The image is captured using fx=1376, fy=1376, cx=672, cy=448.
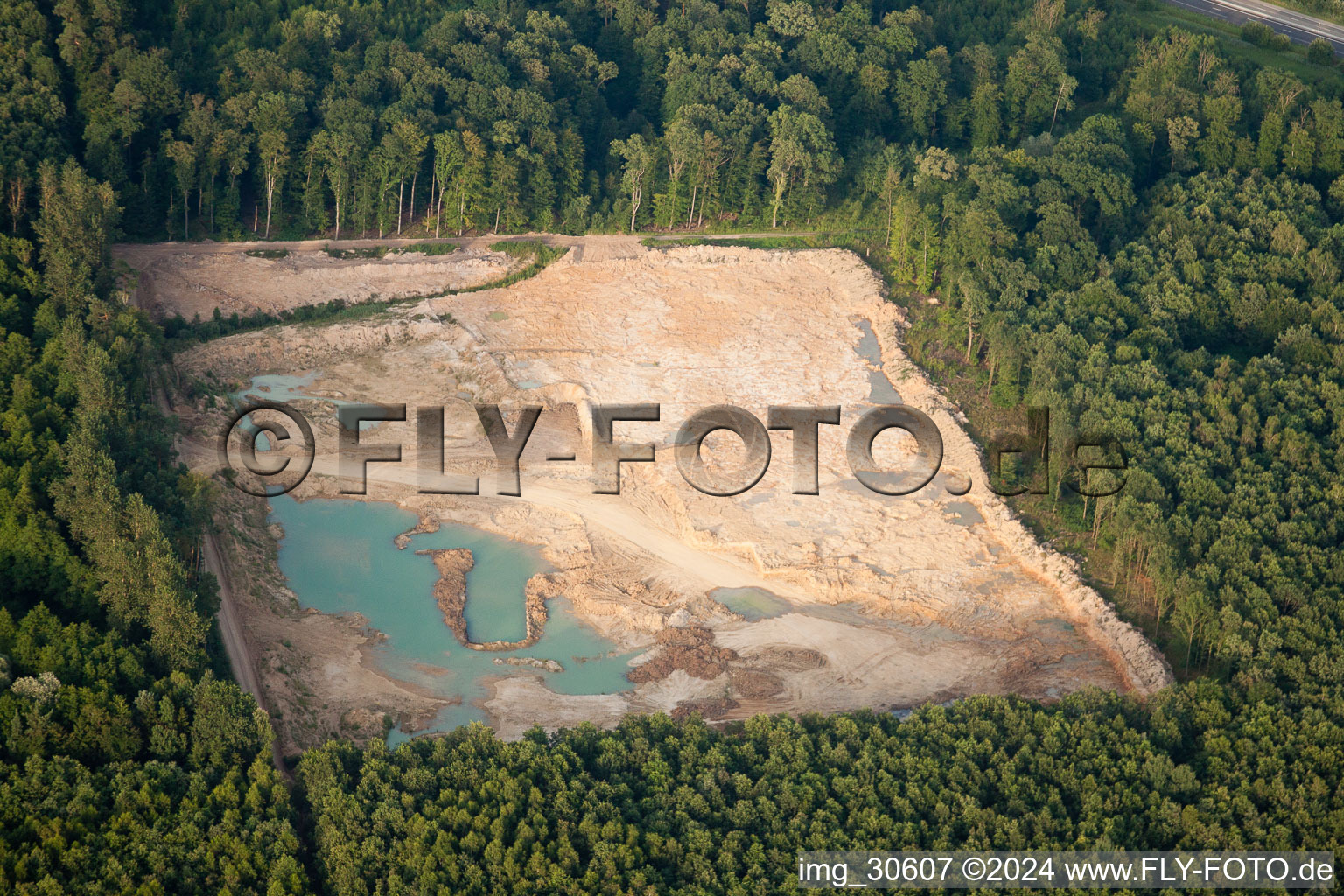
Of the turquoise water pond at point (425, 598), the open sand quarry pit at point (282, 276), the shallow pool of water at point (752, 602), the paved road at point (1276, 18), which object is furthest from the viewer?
the paved road at point (1276, 18)

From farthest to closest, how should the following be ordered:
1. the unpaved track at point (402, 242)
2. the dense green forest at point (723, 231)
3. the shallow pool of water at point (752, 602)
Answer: the unpaved track at point (402, 242), the shallow pool of water at point (752, 602), the dense green forest at point (723, 231)

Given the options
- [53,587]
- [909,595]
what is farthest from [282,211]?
[909,595]

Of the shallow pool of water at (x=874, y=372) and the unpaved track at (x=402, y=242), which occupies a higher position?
the unpaved track at (x=402, y=242)

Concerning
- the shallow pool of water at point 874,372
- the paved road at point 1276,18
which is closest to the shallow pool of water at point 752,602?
the shallow pool of water at point 874,372

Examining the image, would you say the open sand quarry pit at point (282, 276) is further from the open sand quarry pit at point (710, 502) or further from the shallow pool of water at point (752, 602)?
the shallow pool of water at point (752, 602)

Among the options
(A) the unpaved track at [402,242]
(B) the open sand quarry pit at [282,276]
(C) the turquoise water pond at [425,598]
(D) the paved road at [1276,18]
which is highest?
(D) the paved road at [1276,18]

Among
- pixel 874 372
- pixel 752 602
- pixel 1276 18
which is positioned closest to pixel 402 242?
pixel 874 372

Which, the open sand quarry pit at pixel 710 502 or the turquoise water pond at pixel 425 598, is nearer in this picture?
the turquoise water pond at pixel 425 598

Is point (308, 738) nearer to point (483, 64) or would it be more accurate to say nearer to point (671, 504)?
point (671, 504)
